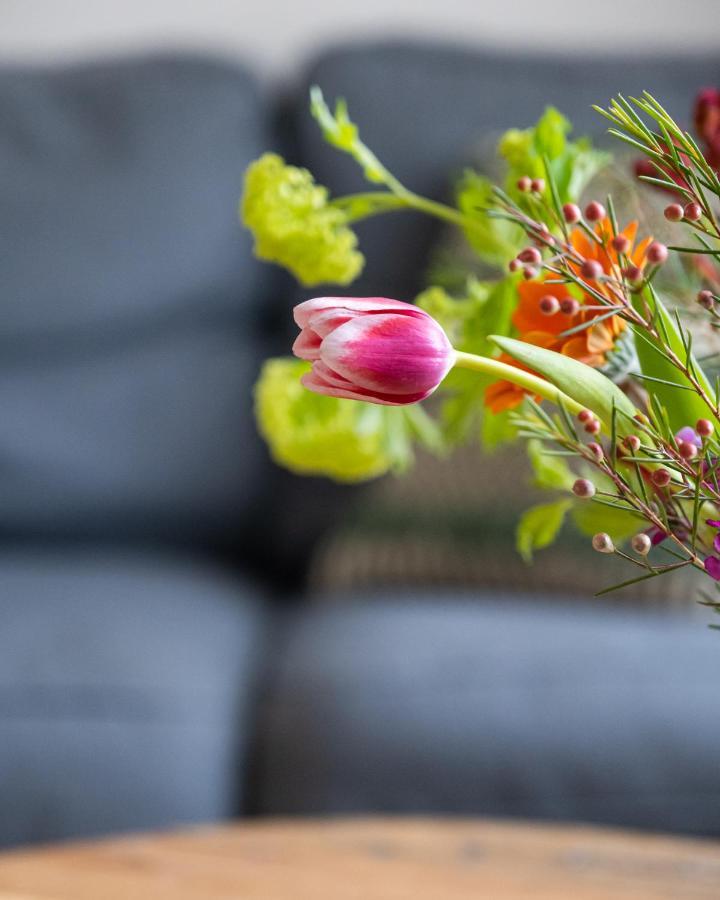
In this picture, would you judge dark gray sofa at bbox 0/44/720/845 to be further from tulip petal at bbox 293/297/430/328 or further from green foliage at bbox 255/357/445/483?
tulip petal at bbox 293/297/430/328

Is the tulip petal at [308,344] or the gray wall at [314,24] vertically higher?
the gray wall at [314,24]

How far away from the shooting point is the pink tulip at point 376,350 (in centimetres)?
34

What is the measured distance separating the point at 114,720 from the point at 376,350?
852 mm

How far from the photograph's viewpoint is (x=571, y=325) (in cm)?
42

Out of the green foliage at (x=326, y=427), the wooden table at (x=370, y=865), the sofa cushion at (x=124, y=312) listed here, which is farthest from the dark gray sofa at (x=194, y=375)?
the green foliage at (x=326, y=427)

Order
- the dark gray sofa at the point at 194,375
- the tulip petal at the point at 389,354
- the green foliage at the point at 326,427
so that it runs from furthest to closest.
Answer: the dark gray sofa at the point at 194,375 → the green foliage at the point at 326,427 → the tulip petal at the point at 389,354

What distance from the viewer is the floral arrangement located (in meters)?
0.35

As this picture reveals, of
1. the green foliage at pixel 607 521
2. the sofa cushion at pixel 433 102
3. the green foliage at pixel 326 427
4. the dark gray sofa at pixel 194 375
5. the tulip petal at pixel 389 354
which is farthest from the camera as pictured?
the sofa cushion at pixel 433 102

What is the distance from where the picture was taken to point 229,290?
175 centimetres

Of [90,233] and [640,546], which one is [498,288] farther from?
[90,233]

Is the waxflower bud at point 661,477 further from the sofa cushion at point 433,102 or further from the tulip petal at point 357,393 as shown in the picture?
the sofa cushion at point 433,102

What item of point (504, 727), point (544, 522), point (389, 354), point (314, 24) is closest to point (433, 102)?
point (314, 24)

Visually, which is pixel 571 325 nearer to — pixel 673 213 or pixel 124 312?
pixel 673 213

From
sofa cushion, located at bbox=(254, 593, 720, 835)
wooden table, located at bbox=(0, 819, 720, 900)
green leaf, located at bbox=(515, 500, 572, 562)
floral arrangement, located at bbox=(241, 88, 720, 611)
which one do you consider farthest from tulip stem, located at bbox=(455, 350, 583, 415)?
sofa cushion, located at bbox=(254, 593, 720, 835)
